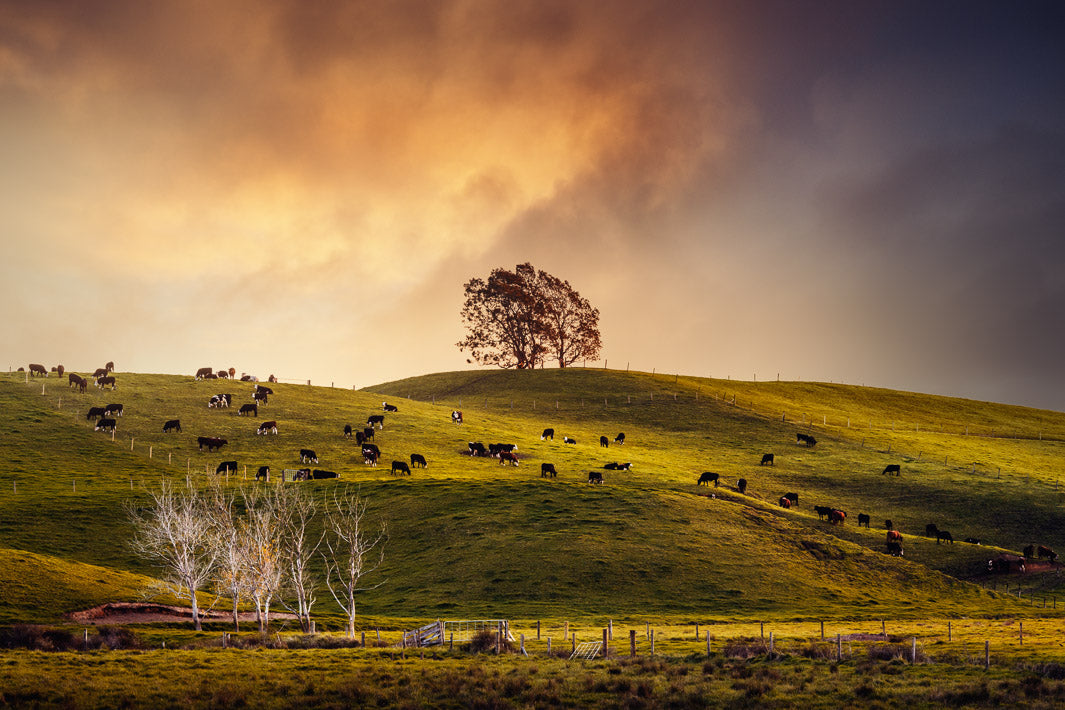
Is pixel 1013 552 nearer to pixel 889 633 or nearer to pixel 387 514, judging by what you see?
pixel 889 633

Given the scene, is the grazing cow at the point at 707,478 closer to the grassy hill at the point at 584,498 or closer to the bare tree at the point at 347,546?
the grassy hill at the point at 584,498

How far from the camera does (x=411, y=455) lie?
83.8 metres

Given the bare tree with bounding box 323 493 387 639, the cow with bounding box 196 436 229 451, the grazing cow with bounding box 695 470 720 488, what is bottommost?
the bare tree with bounding box 323 493 387 639

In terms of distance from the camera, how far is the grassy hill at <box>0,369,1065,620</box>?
189 feet

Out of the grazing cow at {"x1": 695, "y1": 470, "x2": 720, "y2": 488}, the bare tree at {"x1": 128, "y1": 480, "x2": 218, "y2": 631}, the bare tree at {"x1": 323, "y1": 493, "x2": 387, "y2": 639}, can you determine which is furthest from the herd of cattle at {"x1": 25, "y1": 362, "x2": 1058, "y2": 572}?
the bare tree at {"x1": 128, "y1": 480, "x2": 218, "y2": 631}

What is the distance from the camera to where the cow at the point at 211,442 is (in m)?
85.0

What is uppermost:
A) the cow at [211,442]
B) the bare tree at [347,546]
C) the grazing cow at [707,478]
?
the cow at [211,442]

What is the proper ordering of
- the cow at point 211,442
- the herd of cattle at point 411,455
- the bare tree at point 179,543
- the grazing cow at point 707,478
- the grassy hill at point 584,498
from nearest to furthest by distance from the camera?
the bare tree at point 179,543
the grassy hill at point 584,498
the herd of cattle at point 411,455
the grazing cow at point 707,478
the cow at point 211,442

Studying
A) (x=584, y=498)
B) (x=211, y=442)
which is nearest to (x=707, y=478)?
(x=584, y=498)

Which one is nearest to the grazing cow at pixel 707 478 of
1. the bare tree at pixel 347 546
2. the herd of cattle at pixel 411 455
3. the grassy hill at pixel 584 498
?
the herd of cattle at pixel 411 455

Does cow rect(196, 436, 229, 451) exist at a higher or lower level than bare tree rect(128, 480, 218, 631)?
higher

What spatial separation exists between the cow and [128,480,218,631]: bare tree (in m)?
12.2

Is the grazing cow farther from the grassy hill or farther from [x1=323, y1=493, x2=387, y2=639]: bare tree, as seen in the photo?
[x1=323, y1=493, x2=387, y2=639]: bare tree

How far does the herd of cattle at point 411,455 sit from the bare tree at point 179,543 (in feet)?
36.5
